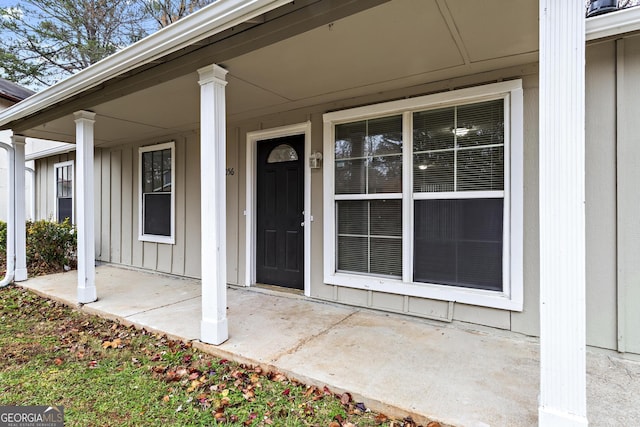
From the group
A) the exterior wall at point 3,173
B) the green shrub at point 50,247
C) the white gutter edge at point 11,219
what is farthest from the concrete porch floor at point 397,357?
the exterior wall at point 3,173

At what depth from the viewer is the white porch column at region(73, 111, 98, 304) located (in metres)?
3.79

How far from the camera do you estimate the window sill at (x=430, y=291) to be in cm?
278

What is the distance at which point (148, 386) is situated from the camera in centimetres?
218

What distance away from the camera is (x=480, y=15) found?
6.64 feet

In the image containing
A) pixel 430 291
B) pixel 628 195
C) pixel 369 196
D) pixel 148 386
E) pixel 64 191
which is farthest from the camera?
pixel 64 191

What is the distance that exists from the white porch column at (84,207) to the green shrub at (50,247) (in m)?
2.57

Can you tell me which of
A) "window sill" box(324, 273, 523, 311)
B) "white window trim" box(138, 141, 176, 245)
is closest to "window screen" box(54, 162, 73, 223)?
"white window trim" box(138, 141, 176, 245)

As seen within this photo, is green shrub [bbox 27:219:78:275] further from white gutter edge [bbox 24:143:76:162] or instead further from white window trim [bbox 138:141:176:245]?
white gutter edge [bbox 24:143:76:162]

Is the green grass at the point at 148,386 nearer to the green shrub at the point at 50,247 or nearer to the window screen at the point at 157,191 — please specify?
the window screen at the point at 157,191

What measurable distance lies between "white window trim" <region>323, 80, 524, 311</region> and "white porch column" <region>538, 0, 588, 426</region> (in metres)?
1.30

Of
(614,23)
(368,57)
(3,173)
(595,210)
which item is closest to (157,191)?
(368,57)

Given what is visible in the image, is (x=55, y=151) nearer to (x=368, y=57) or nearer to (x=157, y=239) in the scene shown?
(x=157, y=239)

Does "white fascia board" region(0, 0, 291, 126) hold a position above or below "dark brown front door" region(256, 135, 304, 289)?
above

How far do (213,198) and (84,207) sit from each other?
7.15 ft
